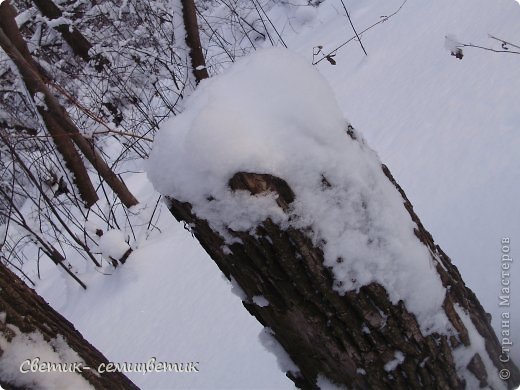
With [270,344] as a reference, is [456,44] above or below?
above

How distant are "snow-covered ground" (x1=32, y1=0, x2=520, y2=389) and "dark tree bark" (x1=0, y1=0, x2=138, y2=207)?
1.93 ft

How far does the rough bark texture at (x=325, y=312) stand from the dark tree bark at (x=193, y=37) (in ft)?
8.12

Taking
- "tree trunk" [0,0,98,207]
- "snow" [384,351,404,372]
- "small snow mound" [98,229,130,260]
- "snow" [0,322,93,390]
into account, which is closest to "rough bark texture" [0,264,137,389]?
"snow" [0,322,93,390]

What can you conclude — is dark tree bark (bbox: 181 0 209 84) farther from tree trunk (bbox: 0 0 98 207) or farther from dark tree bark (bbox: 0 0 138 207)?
tree trunk (bbox: 0 0 98 207)

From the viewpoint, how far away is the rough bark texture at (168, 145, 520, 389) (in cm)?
81

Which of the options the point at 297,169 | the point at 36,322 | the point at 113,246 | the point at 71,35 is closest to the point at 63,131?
the point at 113,246

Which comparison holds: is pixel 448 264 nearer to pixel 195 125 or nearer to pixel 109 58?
pixel 195 125

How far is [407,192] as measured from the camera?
2.06m

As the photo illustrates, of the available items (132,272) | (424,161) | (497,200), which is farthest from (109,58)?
(497,200)

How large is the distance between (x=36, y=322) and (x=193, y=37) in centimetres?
271

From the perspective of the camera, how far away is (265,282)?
34.2 inches

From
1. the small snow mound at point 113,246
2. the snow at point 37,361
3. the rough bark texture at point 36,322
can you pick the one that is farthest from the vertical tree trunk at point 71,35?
the snow at point 37,361

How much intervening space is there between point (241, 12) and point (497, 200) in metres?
5.36

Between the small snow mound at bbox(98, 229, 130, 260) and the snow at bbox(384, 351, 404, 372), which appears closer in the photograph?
the snow at bbox(384, 351, 404, 372)
